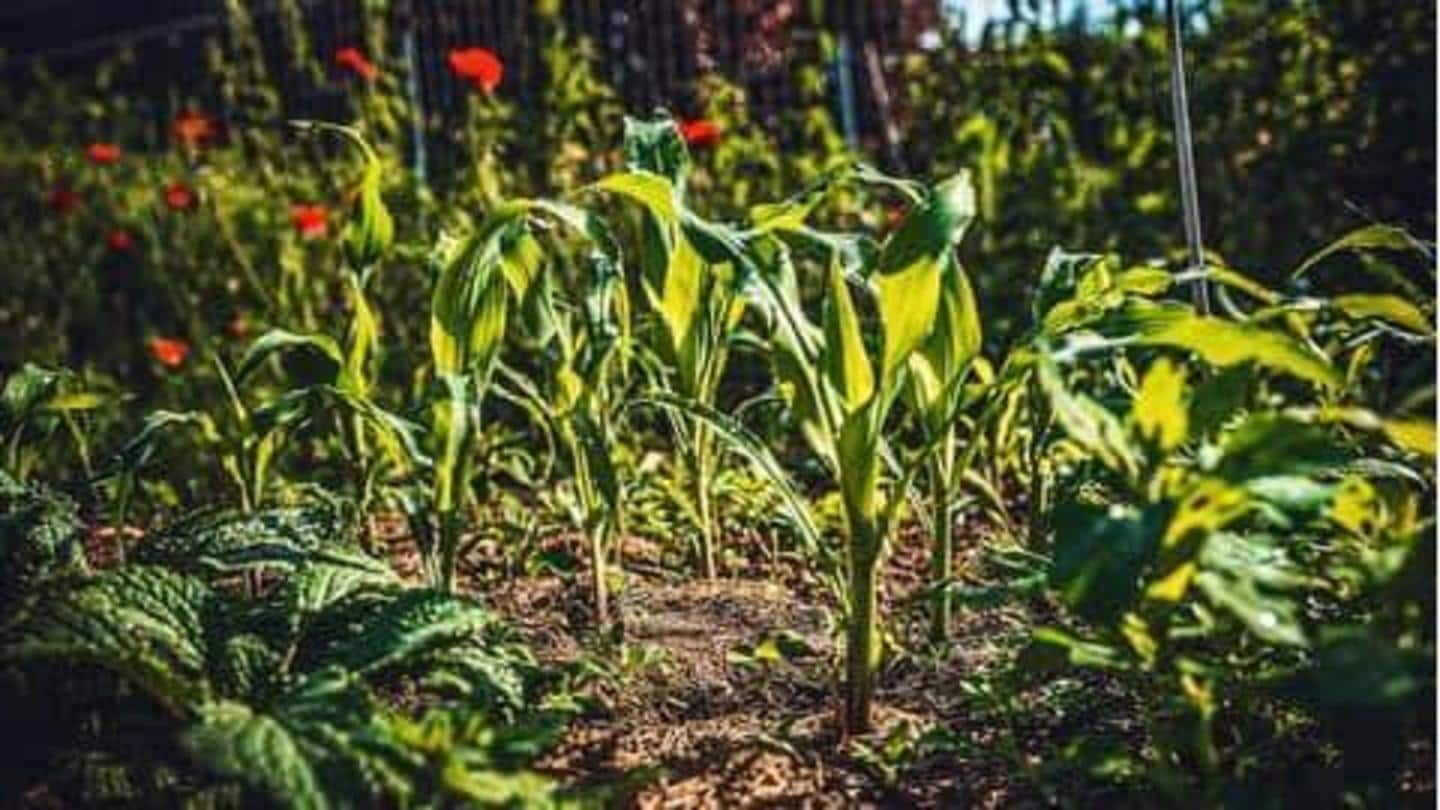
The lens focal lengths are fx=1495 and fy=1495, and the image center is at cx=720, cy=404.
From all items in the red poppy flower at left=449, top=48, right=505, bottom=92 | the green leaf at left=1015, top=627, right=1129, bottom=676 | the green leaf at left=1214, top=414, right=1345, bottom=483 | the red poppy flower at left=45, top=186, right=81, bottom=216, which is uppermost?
the red poppy flower at left=449, top=48, right=505, bottom=92

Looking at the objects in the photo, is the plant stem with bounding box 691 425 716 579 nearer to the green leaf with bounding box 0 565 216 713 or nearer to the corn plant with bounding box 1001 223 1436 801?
the corn plant with bounding box 1001 223 1436 801

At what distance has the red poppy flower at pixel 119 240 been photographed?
4.26m

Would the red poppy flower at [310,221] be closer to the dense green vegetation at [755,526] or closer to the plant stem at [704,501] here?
the dense green vegetation at [755,526]

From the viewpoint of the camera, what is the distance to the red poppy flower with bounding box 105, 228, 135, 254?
14.0 ft

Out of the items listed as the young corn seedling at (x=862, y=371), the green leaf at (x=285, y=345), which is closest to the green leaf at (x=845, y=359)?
the young corn seedling at (x=862, y=371)

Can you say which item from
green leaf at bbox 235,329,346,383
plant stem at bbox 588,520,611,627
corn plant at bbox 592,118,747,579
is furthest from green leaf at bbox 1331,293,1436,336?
green leaf at bbox 235,329,346,383

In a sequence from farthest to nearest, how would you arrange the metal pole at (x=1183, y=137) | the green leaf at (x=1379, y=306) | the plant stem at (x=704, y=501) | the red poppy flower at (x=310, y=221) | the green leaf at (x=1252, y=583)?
the red poppy flower at (x=310, y=221), the plant stem at (x=704, y=501), the metal pole at (x=1183, y=137), the green leaf at (x=1379, y=306), the green leaf at (x=1252, y=583)

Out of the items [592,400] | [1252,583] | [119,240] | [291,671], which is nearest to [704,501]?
[592,400]

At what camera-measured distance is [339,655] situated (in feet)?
4.82

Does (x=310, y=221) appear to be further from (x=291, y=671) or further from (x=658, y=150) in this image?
(x=291, y=671)

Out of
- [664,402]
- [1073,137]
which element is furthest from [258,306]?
[664,402]

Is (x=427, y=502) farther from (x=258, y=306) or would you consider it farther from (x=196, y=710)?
(x=258, y=306)

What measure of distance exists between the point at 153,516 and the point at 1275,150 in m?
2.98

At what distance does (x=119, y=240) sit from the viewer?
4.24 meters
